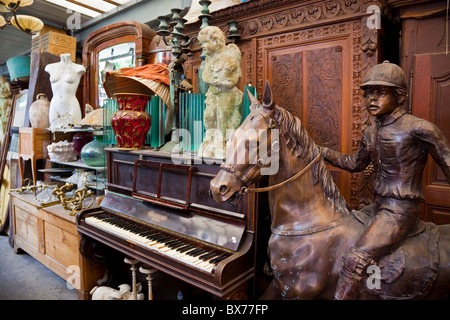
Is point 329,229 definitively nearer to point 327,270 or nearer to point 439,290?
point 327,270

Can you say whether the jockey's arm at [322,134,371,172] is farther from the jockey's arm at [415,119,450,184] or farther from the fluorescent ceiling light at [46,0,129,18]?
the fluorescent ceiling light at [46,0,129,18]

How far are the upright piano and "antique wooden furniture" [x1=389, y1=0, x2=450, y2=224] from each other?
54.1 inches

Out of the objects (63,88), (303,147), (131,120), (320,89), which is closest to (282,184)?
(303,147)

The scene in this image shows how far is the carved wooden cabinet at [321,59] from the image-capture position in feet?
7.10

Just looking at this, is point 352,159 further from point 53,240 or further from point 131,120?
point 53,240

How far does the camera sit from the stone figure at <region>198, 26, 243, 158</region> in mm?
2055

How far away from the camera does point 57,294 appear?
3.31 meters

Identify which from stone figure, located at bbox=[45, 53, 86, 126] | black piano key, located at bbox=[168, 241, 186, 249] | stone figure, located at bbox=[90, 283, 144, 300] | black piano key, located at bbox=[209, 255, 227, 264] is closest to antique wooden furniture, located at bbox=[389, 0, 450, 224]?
black piano key, located at bbox=[209, 255, 227, 264]

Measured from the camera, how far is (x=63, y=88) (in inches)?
179

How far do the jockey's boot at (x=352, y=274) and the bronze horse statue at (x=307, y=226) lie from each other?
9cm

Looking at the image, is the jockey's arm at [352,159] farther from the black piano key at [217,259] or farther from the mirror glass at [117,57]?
the mirror glass at [117,57]

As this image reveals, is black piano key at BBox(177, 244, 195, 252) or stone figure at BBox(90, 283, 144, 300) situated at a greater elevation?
black piano key at BBox(177, 244, 195, 252)

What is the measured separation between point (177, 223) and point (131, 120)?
3.52ft

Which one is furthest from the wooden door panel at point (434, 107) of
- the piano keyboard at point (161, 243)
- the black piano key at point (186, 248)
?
the black piano key at point (186, 248)
